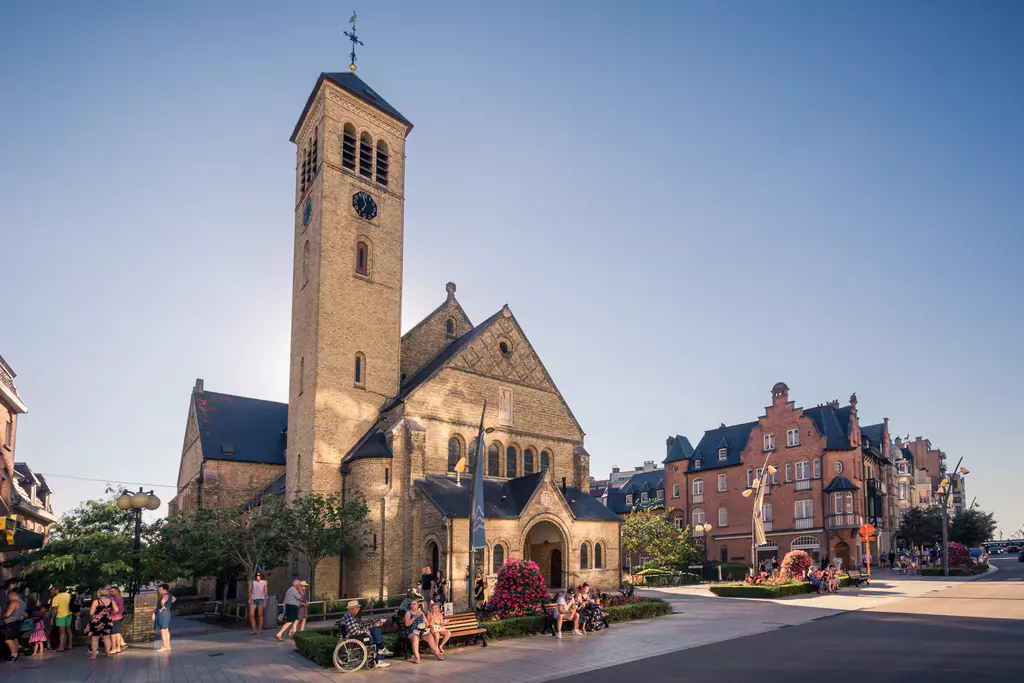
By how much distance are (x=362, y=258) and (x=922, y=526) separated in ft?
179

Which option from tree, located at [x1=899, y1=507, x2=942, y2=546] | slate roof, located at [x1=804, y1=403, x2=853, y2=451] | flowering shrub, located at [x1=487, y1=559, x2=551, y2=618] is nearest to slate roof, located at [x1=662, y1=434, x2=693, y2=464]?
slate roof, located at [x1=804, y1=403, x2=853, y2=451]

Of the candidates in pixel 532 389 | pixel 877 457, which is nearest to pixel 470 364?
pixel 532 389

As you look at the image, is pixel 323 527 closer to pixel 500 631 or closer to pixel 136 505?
pixel 136 505

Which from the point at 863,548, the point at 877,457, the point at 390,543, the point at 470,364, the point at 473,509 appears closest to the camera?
the point at 473,509

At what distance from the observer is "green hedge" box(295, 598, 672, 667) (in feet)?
54.0

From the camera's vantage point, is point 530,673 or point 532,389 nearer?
point 530,673

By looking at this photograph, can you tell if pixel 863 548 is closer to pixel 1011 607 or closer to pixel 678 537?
pixel 678 537

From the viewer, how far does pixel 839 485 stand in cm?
5300

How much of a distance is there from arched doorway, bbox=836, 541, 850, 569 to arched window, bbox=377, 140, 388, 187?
41568 millimetres

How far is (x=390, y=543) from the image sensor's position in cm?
3114

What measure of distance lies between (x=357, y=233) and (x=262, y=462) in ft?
52.5

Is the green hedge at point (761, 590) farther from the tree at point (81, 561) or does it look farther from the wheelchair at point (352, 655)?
the tree at point (81, 561)

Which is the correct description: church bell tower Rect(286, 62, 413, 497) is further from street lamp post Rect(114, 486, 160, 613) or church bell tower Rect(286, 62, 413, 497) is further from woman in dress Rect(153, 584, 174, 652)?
woman in dress Rect(153, 584, 174, 652)

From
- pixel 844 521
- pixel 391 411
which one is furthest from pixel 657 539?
pixel 391 411
